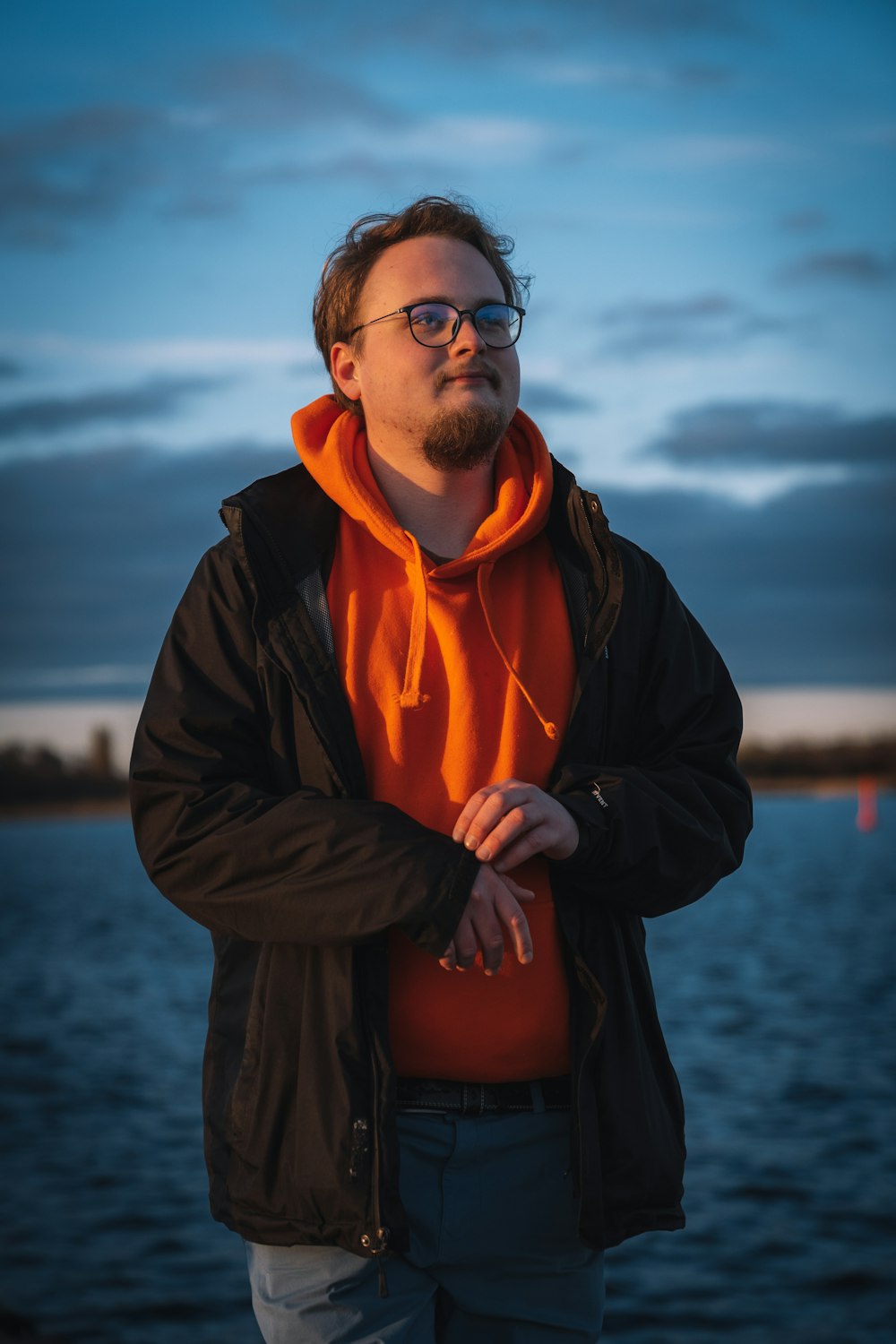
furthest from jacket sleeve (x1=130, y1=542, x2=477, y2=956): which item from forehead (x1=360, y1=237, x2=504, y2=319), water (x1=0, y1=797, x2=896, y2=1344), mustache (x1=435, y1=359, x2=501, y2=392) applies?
water (x1=0, y1=797, x2=896, y2=1344)

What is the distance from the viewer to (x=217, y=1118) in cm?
252

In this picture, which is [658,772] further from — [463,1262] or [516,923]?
[463,1262]

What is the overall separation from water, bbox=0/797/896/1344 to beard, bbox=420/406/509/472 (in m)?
5.62

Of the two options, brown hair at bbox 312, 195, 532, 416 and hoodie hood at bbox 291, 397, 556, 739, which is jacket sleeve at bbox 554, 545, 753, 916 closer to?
hoodie hood at bbox 291, 397, 556, 739

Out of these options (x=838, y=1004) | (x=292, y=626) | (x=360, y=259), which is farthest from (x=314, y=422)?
(x=838, y=1004)

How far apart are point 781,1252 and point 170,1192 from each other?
18.9 feet

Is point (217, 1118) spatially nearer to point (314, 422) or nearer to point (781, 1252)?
point (314, 422)

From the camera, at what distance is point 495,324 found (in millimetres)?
2770

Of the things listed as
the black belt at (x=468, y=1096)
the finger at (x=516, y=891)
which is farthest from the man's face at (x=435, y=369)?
the black belt at (x=468, y=1096)

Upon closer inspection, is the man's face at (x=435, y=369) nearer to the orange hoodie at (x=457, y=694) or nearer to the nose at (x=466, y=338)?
the nose at (x=466, y=338)

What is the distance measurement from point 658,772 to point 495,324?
39.1 inches

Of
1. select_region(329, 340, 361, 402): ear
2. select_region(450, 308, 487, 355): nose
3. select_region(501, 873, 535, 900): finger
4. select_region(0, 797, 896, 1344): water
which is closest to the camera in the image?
select_region(501, 873, 535, 900): finger

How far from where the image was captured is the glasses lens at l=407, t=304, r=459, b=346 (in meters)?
2.74

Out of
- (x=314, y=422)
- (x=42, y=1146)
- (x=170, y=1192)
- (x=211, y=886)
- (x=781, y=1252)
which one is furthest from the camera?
(x=42, y=1146)
